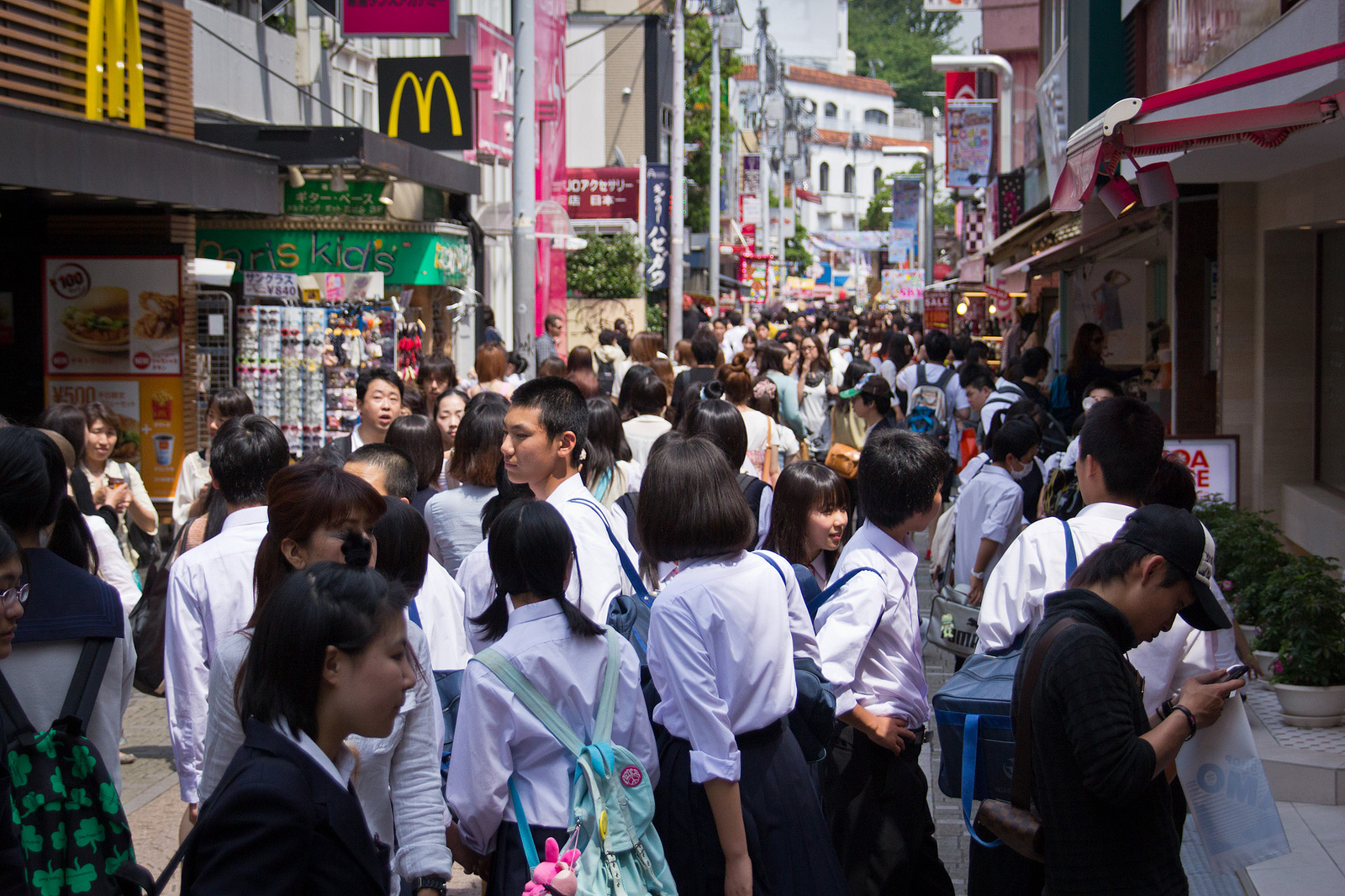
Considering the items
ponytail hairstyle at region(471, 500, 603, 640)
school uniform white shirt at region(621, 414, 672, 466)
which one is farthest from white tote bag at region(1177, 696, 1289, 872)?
school uniform white shirt at region(621, 414, 672, 466)

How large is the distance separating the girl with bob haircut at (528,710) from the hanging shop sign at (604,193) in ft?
81.2

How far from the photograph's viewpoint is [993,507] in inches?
263

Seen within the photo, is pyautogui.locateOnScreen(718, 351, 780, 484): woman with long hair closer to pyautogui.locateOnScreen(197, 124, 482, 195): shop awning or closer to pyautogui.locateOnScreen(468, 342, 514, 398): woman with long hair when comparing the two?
pyautogui.locateOnScreen(468, 342, 514, 398): woman with long hair

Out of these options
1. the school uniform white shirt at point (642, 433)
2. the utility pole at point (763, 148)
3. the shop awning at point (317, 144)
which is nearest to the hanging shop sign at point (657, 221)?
the shop awning at point (317, 144)

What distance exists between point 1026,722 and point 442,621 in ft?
5.90

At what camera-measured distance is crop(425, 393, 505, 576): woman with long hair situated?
17.3 ft

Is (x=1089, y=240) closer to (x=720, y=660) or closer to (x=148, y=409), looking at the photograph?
(x=148, y=409)

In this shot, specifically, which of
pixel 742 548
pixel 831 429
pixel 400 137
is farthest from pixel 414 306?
pixel 742 548

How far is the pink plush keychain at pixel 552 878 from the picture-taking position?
2838mm

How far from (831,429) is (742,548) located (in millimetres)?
7518

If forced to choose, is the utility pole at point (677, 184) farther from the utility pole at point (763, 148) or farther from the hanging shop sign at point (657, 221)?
the utility pole at point (763, 148)

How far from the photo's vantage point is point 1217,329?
1016 centimetres

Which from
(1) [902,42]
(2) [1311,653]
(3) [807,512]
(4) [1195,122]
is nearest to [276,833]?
(3) [807,512]

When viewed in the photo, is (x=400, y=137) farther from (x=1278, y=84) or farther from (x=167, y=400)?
(x=1278, y=84)
